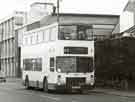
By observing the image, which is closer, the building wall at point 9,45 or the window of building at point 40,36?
the window of building at point 40,36

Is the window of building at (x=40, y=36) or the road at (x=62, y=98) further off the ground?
the window of building at (x=40, y=36)

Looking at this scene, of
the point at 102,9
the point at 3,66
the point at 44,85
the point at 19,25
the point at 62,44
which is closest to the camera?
the point at 62,44

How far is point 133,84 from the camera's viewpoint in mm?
31328

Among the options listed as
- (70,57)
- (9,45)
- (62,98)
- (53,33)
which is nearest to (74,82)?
(70,57)

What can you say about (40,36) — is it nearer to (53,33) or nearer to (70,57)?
(53,33)

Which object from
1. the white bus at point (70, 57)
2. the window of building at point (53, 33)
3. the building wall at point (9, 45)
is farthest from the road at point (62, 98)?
the building wall at point (9, 45)

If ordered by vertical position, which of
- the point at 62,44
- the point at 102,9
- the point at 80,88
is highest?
the point at 102,9

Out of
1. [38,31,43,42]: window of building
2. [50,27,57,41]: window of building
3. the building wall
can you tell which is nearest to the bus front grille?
[50,27,57,41]: window of building

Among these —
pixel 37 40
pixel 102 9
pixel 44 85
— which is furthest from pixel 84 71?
pixel 102 9

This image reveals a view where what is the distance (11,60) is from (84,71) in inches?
2174

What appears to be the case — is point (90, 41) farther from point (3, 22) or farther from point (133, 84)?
point (3, 22)

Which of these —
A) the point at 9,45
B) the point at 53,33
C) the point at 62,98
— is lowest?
the point at 62,98

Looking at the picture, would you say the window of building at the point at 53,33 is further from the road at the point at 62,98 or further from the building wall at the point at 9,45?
the building wall at the point at 9,45

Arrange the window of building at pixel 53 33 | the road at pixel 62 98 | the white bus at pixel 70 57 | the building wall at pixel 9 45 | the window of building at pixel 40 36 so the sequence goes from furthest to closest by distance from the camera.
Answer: the building wall at pixel 9 45, the window of building at pixel 40 36, the window of building at pixel 53 33, the white bus at pixel 70 57, the road at pixel 62 98
